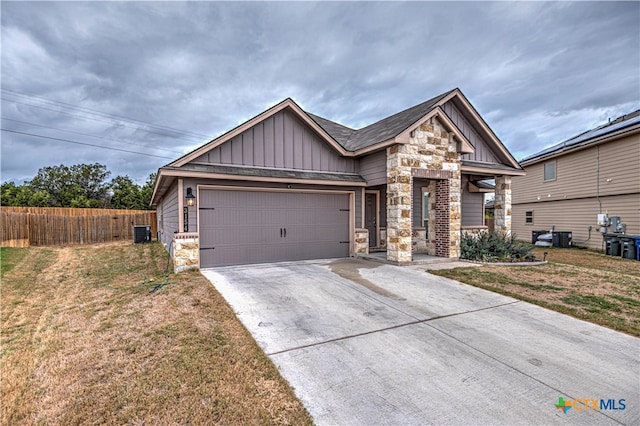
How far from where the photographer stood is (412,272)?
7.57m

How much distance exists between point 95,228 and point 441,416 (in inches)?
829

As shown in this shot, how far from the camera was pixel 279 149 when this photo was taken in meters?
8.81

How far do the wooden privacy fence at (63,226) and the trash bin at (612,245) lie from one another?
991 inches

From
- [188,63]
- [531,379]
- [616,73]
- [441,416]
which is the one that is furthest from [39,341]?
[616,73]

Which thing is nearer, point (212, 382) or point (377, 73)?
point (212, 382)

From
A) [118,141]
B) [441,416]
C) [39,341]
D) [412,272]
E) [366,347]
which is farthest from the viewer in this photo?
[118,141]

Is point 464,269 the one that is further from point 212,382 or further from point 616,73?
point 616,73

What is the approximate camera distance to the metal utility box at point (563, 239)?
14.7 m

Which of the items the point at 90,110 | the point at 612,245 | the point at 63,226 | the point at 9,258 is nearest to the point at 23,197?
the point at 90,110

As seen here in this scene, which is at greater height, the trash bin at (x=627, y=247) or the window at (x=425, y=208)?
the window at (x=425, y=208)

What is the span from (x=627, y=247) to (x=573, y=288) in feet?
27.5

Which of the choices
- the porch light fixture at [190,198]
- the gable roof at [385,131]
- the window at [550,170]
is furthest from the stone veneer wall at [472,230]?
the porch light fixture at [190,198]

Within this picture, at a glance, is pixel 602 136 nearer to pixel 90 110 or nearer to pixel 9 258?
pixel 9 258

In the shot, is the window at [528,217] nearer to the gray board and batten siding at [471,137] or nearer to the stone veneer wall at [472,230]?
the gray board and batten siding at [471,137]
